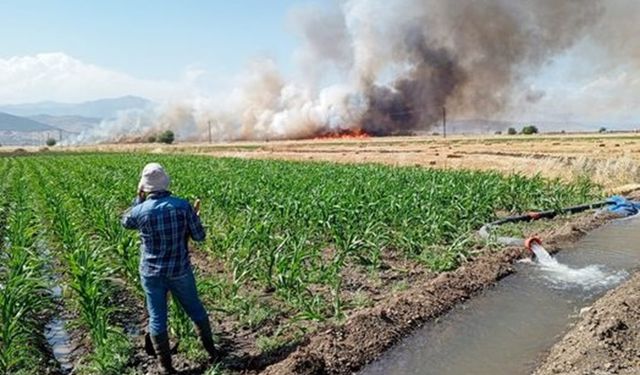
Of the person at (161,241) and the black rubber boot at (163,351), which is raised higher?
the person at (161,241)

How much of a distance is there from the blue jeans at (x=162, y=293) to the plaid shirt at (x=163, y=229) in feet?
0.23

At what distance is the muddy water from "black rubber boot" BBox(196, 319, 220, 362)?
1.49 meters

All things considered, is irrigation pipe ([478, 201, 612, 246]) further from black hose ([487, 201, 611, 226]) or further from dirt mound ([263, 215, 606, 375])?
dirt mound ([263, 215, 606, 375])

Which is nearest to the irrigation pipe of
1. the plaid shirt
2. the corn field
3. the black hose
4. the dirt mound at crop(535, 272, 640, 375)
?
the black hose

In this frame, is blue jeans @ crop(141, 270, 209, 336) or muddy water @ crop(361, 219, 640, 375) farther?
muddy water @ crop(361, 219, 640, 375)

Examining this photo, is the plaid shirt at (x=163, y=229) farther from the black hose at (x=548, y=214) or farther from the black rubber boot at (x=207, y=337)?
the black hose at (x=548, y=214)

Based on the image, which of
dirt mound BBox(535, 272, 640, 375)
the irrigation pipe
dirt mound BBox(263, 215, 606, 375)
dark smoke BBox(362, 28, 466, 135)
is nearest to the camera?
dirt mound BBox(535, 272, 640, 375)

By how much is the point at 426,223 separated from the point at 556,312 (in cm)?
397

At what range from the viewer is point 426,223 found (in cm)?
1155

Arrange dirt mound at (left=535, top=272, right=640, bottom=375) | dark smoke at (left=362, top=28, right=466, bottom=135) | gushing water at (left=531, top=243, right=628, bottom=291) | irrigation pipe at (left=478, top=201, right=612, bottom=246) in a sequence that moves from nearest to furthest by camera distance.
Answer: dirt mound at (left=535, top=272, right=640, bottom=375)
gushing water at (left=531, top=243, right=628, bottom=291)
irrigation pipe at (left=478, top=201, right=612, bottom=246)
dark smoke at (left=362, top=28, right=466, bottom=135)

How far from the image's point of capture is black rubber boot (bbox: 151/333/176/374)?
576 centimetres

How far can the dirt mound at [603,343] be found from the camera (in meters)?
5.44

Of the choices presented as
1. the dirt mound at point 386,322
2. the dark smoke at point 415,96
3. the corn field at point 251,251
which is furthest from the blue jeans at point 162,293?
the dark smoke at point 415,96

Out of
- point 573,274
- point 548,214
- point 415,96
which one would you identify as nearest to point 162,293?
point 573,274
